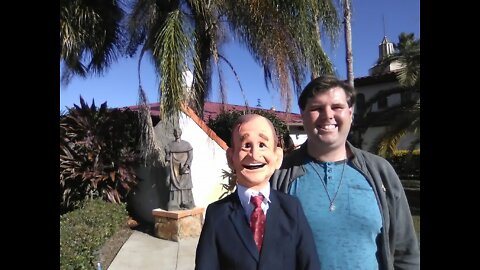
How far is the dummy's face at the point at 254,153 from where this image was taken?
145cm

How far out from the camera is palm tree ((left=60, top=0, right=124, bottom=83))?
19.9ft

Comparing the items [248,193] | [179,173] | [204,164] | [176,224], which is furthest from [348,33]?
[248,193]

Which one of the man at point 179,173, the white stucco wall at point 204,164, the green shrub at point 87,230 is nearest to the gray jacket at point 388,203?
the green shrub at point 87,230

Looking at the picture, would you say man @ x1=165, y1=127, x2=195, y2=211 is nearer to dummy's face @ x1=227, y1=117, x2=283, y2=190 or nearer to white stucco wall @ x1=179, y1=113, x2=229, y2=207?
white stucco wall @ x1=179, y1=113, x2=229, y2=207

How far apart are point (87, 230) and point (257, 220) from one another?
3.82m

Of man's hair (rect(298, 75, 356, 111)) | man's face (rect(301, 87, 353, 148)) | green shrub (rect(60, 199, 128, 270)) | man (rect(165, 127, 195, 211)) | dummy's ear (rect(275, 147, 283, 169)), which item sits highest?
man's hair (rect(298, 75, 356, 111))

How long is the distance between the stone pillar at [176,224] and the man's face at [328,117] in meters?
4.87

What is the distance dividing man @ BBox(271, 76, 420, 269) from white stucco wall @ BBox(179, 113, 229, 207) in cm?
570

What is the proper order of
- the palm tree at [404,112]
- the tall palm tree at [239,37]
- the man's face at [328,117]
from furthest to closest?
the palm tree at [404,112] < the tall palm tree at [239,37] < the man's face at [328,117]

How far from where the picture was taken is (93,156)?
6961 mm

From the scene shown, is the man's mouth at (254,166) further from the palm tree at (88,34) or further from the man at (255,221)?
the palm tree at (88,34)

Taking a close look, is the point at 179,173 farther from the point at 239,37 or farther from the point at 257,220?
the point at 257,220

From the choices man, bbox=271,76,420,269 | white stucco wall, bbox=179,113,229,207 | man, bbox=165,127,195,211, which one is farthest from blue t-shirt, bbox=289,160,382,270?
white stucco wall, bbox=179,113,229,207
